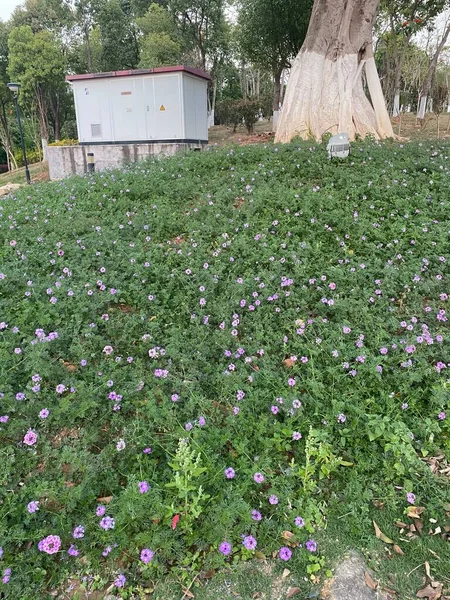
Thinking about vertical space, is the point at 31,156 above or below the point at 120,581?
above

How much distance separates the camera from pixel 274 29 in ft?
48.9

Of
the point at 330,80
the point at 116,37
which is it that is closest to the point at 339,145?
the point at 330,80

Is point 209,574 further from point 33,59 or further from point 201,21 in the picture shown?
point 201,21

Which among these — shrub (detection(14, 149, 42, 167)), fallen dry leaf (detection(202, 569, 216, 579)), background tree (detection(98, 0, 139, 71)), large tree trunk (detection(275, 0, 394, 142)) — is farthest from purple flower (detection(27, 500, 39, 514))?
background tree (detection(98, 0, 139, 71))

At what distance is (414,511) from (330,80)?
28.3 feet

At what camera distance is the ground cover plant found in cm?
188

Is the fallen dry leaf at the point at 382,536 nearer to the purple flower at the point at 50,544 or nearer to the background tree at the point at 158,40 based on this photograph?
the purple flower at the point at 50,544

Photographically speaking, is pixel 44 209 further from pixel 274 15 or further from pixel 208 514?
pixel 274 15

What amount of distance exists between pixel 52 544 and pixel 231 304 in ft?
6.70

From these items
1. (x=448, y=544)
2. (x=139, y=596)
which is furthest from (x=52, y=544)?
(x=448, y=544)

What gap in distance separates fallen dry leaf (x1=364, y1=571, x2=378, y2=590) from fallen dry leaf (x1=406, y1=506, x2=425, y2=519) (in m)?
0.39

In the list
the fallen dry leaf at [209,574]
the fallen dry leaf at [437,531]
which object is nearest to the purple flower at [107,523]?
the fallen dry leaf at [209,574]

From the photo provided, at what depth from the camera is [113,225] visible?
473 centimetres

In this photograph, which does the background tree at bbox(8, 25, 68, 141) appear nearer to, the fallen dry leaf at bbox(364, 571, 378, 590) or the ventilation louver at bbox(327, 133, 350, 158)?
the ventilation louver at bbox(327, 133, 350, 158)
